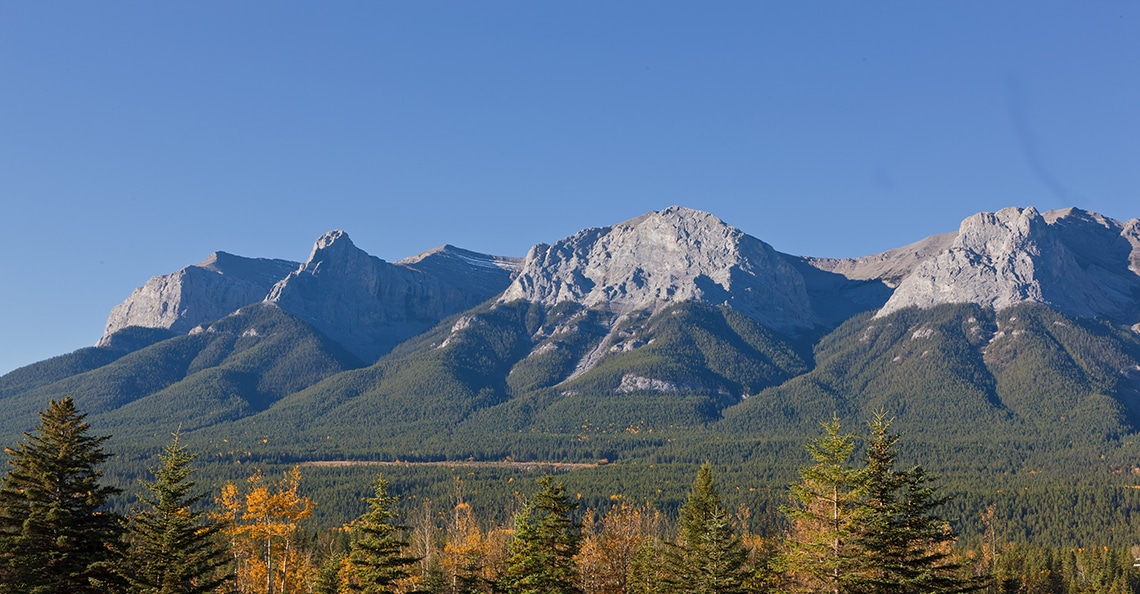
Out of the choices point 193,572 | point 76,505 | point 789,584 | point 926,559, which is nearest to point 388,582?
point 193,572

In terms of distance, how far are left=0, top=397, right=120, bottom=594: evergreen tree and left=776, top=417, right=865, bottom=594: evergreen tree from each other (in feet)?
114

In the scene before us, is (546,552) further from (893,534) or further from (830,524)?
(893,534)

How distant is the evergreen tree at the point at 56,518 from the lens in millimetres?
47844

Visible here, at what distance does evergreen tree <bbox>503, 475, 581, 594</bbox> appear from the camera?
67.3 m

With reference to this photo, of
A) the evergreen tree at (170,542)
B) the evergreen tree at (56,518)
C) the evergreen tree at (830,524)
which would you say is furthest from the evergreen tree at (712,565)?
the evergreen tree at (56,518)

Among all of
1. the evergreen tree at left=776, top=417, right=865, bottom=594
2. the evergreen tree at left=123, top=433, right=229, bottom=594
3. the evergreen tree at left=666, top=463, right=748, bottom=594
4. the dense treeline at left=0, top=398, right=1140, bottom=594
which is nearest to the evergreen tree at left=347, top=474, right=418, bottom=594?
the dense treeline at left=0, top=398, right=1140, bottom=594

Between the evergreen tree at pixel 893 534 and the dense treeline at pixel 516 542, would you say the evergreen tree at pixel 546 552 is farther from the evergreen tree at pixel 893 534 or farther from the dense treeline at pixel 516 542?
the evergreen tree at pixel 893 534

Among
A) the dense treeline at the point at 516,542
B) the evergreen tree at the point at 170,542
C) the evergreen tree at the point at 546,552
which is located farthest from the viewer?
the evergreen tree at the point at 546,552

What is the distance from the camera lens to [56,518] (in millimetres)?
48062

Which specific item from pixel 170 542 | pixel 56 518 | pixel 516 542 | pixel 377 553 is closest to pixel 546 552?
pixel 516 542

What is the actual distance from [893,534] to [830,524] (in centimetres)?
302

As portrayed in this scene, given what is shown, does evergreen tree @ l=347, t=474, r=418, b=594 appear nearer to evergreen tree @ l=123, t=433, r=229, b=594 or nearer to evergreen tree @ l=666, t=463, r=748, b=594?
evergreen tree @ l=123, t=433, r=229, b=594

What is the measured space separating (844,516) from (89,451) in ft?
127

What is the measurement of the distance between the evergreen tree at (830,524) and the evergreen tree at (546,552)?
23.1 m
